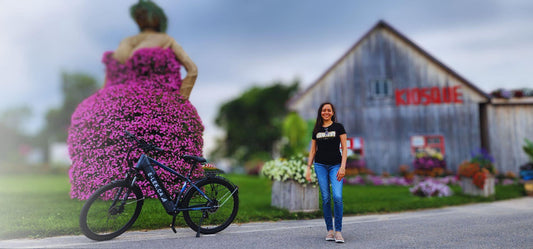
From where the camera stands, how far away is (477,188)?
10555 mm

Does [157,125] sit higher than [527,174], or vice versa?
[157,125]

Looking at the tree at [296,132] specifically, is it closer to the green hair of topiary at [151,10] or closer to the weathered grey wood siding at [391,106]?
the weathered grey wood siding at [391,106]

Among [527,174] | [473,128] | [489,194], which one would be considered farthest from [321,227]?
[473,128]

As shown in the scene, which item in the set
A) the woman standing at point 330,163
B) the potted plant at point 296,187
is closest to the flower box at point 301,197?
the potted plant at point 296,187

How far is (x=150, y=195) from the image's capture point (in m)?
6.15

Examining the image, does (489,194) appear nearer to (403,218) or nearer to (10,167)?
(403,218)

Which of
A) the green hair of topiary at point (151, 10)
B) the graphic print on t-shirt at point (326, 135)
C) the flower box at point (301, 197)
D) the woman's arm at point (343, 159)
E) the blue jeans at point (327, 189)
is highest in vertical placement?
the green hair of topiary at point (151, 10)

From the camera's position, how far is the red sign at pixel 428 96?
17562 millimetres

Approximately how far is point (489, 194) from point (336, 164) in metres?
7.47

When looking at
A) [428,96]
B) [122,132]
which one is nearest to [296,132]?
[428,96]

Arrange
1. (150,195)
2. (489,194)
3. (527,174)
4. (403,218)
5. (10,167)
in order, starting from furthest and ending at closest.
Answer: (10,167), (527,174), (489,194), (403,218), (150,195)

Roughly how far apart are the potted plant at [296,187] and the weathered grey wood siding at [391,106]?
1108cm

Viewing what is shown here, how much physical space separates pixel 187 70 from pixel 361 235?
469cm

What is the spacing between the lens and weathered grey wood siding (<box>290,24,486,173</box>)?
17.4 meters
